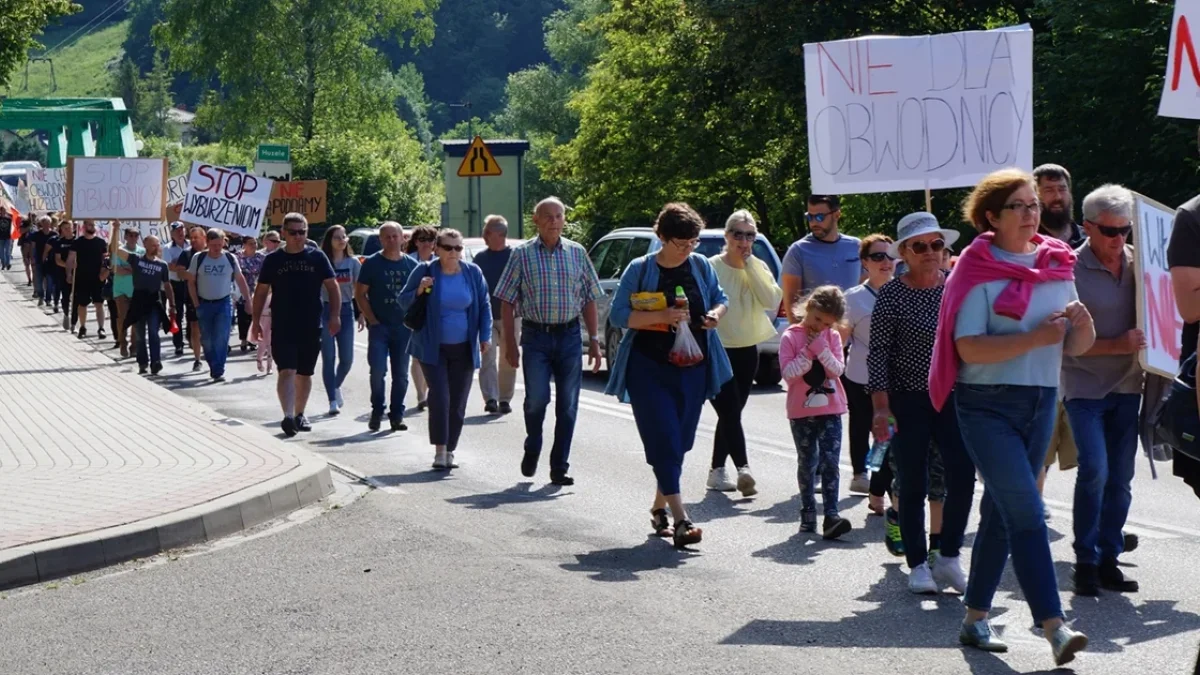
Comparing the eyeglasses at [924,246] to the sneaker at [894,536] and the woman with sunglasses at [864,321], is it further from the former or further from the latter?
the woman with sunglasses at [864,321]

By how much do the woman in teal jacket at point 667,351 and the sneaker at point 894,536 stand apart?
103cm

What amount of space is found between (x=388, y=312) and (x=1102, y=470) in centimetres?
837

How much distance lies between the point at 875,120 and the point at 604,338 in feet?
30.3

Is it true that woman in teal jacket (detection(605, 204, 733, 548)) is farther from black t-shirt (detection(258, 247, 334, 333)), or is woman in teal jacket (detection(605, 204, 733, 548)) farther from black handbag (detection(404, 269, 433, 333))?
black t-shirt (detection(258, 247, 334, 333))

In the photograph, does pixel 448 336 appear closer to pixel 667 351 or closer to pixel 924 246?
pixel 667 351

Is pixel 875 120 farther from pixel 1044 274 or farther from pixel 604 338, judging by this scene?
pixel 604 338

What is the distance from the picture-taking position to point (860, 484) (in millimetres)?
10742

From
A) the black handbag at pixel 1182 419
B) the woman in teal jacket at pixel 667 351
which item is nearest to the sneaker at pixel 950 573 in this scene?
the woman in teal jacket at pixel 667 351

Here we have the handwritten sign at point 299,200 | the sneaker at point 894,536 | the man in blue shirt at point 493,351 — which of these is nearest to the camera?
the sneaker at point 894,536

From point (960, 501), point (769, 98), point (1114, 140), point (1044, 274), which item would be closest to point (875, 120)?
point (960, 501)

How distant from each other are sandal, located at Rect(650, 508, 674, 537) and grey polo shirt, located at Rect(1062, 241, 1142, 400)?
2305mm

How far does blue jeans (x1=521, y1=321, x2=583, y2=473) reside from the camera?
446 inches

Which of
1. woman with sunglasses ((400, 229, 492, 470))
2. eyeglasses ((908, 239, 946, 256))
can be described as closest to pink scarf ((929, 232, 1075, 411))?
eyeglasses ((908, 239, 946, 256))

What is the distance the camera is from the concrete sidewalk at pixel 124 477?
8.76 meters
